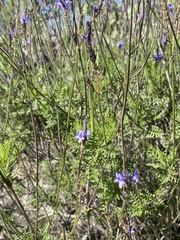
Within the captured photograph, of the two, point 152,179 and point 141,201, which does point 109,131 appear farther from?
point 152,179

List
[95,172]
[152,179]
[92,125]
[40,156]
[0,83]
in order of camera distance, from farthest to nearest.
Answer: [40,156] < [0,83] < [152,179] < [95,172] < [92,125]

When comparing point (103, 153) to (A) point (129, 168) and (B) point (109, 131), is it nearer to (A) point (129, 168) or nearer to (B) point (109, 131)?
(B) point (109, 131)

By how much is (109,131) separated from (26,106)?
30.8 inches

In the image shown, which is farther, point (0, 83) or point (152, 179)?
point (0, 83)

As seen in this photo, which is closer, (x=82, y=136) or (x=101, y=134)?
(x=82, y=136)

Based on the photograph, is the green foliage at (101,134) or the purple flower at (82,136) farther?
the green foliage at (101,134)

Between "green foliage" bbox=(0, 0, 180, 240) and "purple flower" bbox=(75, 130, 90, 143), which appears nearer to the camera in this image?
"purple flower" bbox=(75, 130, 90, 143)

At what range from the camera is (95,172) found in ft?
5.13

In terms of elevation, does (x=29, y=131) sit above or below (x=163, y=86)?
below

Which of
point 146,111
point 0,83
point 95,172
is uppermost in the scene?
point 0,83

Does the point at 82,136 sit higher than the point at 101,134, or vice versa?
the point at 101,134

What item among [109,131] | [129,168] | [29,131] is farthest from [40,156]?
[109,131]

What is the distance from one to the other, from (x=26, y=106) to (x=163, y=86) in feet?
2.70

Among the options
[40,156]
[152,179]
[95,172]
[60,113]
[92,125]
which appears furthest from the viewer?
[40,156]
